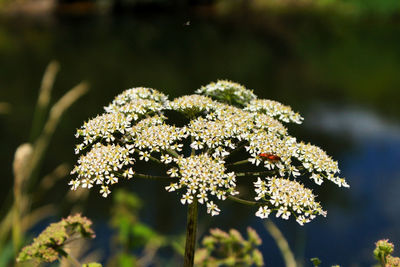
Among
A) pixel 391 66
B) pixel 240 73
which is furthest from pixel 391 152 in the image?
pixel 391 66

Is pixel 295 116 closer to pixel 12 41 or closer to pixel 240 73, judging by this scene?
pixel 240 73

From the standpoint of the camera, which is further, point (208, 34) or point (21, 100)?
point (208, 34)

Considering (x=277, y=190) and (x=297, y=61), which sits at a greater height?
(x=297, y=61)

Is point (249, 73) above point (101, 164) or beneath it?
above

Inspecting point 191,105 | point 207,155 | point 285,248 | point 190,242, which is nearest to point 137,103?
point 191,105

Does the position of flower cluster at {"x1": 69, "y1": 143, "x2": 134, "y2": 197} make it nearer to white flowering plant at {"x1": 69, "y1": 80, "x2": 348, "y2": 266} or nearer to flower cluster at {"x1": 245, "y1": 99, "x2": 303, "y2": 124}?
white flowering plant at {"x1": 69, "y1": 80, "x2": 348, "y2": 266}

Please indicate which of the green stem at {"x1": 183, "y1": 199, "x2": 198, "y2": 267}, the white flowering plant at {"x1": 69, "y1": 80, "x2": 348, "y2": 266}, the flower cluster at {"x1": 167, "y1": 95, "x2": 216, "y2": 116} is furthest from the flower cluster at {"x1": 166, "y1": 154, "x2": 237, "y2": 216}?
the flower cluster at {"x1": 167, "y1": 95, "x2": 216, "y2": 116}

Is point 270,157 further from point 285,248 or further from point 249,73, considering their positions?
point 249,73
